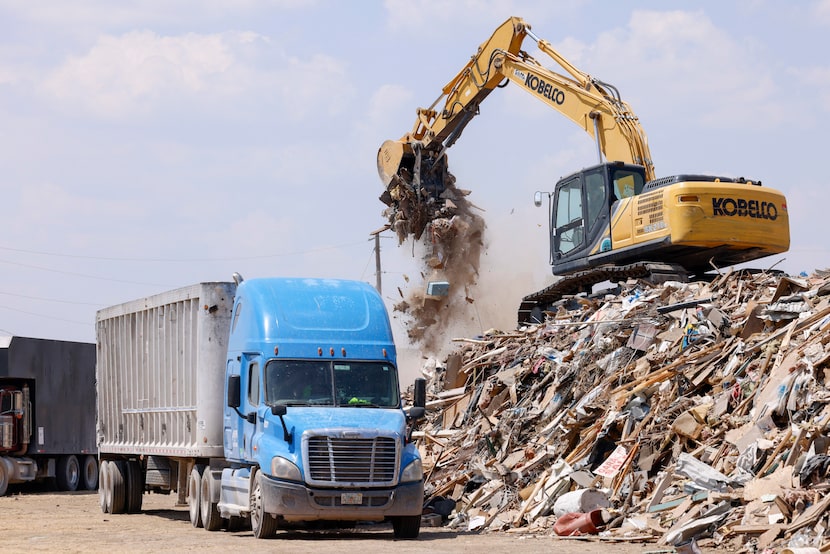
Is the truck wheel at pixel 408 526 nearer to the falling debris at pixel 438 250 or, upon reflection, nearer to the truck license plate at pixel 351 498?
the truck license plate at pixel 351 498

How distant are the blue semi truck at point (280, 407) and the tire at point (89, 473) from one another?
12.8m

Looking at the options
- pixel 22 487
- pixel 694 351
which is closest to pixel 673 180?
pixel 694 351

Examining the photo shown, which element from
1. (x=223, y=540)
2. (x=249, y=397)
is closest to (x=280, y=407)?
(x=249, y=397)

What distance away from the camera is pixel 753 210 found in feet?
79.3

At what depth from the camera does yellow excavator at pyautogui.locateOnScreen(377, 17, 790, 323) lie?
2369cm

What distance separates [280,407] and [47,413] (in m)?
16.8

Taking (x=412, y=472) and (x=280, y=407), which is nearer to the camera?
(x=280, y=407)

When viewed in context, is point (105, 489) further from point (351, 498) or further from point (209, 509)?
point (351, 498)

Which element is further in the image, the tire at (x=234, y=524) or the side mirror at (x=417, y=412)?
the tire at (x=234, y=524)

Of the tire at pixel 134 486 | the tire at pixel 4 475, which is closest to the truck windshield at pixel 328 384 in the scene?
the tire at pixel 134 486

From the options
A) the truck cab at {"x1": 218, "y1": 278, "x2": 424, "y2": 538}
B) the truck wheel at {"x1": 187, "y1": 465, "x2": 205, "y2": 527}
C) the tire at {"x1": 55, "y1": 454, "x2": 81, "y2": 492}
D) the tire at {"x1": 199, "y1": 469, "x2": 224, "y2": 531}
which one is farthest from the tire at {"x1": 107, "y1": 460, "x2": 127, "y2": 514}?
the tire at {"x1": 55, "y1": 454, "x2": 81, "y2": 492}

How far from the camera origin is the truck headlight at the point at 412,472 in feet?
53.1

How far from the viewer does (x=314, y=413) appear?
16.3 meters

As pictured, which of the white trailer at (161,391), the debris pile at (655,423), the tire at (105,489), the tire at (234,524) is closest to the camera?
the debris pile at (655,423)
